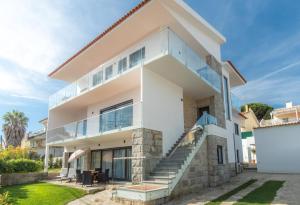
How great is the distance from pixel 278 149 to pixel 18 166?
2063cm

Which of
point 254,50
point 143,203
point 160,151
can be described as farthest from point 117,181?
point 254,50

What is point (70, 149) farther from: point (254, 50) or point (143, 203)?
point (254, 50)

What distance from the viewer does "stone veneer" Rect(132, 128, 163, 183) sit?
1169 centimetres

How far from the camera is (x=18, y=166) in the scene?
647 inches

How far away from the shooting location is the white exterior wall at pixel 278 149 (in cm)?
→ 1905

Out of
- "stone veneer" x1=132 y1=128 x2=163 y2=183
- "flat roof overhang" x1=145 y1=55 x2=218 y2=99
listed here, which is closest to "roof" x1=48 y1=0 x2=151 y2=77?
"flat roof overhang" x1=145 y1=55 x2=218 y2=99

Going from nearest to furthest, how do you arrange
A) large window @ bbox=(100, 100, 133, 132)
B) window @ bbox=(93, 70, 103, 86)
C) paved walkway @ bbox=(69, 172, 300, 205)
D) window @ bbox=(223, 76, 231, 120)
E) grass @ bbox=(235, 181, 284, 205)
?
grass @ bbox=(235, 181, 284, 205)
paved walkway @ bbox=(69, 172, 300, 205)
large window @ bbox=(100, 100, 133, 132)
window @ bbox=(93, 70, 103, 86)
window @ bbox=(223, 76, 231, 120)

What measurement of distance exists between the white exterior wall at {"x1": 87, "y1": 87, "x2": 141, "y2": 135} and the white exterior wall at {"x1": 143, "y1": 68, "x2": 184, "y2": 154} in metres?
0.71

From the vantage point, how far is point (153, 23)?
14492mm

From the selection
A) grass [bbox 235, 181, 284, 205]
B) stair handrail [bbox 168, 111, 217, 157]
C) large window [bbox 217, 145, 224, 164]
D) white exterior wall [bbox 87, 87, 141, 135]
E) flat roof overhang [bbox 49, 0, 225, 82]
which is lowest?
grass [bbox 235, 181, 284, 205]

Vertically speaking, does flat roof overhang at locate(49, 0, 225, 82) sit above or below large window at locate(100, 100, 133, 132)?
above

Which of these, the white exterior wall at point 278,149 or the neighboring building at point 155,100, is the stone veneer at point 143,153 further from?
the white exterior wall at point 278,149

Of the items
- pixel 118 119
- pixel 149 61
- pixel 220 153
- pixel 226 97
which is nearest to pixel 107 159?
pixel 118 119

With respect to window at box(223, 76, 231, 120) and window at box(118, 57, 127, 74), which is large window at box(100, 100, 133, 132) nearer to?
window at box(118, 57, 127, 74)
